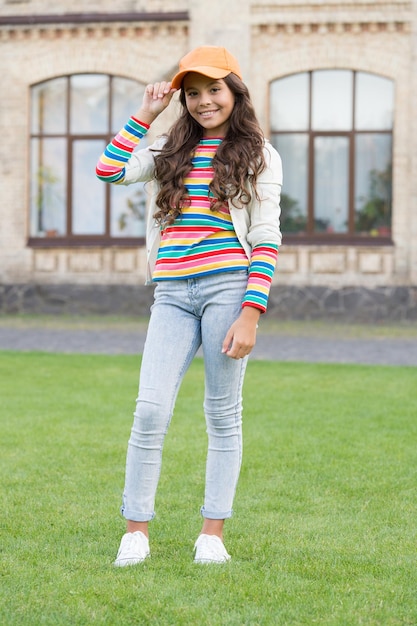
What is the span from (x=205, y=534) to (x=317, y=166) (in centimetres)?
1757

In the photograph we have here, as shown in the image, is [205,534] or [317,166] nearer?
[205,534]

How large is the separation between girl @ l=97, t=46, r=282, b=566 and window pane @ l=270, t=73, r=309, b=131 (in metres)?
17.2

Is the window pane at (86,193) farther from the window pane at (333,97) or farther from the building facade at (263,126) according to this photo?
the window pane at (333,97)

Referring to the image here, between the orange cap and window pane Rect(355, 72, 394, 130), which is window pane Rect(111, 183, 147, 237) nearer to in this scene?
window pane Rect(355, 72, 394, 130)

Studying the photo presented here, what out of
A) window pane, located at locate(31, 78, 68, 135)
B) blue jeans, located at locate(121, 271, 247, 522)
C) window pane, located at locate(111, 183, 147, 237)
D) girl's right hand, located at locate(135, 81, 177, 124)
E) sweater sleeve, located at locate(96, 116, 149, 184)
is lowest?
blue jeans, located at locate(121, 271, 247, 522)

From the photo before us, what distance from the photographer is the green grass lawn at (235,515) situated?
4219 millimetres

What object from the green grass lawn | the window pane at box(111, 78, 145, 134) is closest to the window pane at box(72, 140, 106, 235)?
the window pane at box(111, 78, 145, 134)

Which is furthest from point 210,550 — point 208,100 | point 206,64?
point 206,64

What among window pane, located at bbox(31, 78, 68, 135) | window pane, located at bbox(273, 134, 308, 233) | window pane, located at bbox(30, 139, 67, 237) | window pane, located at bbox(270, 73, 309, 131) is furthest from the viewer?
window pane, located at bbox(30, 139, 67, 237)

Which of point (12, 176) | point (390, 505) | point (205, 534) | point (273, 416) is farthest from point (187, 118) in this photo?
point (12, 176)

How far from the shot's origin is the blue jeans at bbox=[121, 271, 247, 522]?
4695mm

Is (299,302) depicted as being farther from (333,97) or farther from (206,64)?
(206,64)

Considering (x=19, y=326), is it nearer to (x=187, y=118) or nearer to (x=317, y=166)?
(x=317, y=166)

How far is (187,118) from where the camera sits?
4.86m
